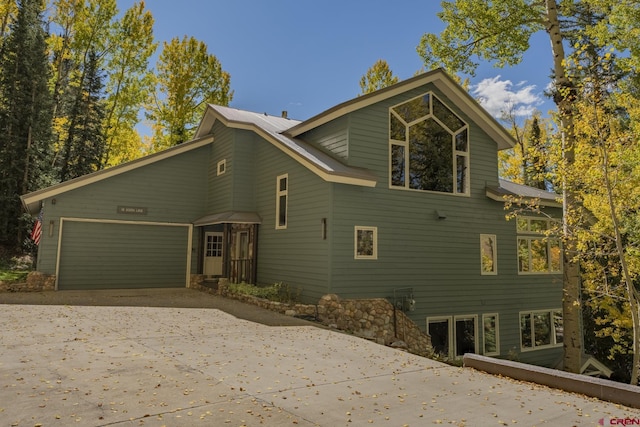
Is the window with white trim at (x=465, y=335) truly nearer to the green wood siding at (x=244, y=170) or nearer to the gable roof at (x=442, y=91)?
the gable roof at (x=442, y=91)

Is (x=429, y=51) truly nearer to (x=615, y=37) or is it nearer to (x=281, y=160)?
(x=615, y=37)

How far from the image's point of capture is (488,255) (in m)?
13.4

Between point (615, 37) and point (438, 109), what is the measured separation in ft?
16.5

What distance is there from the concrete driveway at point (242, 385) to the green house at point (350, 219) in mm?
4109

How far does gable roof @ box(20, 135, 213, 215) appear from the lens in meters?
13.1

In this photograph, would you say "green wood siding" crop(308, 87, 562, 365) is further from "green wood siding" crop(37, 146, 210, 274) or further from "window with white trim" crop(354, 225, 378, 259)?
"green wood siding" crop(37, 146, 210, 274)

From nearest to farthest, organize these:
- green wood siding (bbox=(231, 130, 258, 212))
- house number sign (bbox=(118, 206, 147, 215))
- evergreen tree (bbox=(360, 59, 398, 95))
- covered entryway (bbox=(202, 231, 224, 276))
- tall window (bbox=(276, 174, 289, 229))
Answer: tall window (bbox=(276, 174, 289, 229)) → green wood siding (bbox=(231, 130, 258, 212)) → house number sign (bbox=(118, 206, 147, 215)) → covered entryway (bbox=(202, 231, 224, 276)) → evergreen tree (bbox=(360, 59, 398, 95))

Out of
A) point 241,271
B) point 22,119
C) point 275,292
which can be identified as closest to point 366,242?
point 275,292

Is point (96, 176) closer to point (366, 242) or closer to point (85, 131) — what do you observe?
point (366, 242)

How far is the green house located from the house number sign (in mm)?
33

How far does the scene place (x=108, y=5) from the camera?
76.1 ft

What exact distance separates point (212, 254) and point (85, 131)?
12.1 m

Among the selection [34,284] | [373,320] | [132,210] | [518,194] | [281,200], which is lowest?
[373,320]

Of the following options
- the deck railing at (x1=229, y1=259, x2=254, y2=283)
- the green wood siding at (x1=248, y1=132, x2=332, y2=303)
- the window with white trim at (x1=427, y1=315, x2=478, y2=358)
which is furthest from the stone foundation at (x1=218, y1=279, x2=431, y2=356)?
the deck railing at (x1=229, y1=259, x2=254, y2=283)
